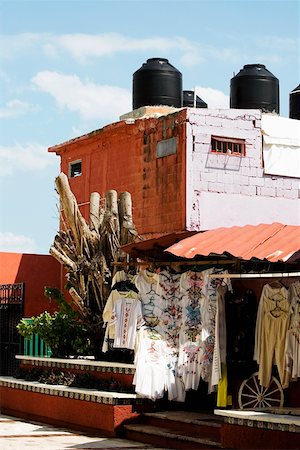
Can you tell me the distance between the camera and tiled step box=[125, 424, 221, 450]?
1084 cm

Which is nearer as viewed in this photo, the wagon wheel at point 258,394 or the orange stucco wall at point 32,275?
the wagon wheel at point 258,394

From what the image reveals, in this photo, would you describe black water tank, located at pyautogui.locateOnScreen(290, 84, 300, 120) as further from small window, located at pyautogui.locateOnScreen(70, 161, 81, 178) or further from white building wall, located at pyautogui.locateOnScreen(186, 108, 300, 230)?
small window, located at pyautogui.locateOnScreen(70, 161, 81, 178)

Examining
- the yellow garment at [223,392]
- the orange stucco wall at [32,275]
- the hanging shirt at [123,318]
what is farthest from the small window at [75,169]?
the yellow garment at [223,392]

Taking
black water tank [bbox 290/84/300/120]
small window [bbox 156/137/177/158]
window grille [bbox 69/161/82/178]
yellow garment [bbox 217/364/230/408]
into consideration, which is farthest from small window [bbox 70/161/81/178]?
yellow garment [bbox 217/364/230/408]

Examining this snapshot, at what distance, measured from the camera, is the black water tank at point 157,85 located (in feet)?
71.5

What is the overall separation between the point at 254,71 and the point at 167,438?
1330cm

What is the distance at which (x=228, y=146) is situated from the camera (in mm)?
19953

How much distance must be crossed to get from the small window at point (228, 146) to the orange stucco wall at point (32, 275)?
5.69 metres

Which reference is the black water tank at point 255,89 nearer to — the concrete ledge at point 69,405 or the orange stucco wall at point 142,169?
the orange stucco wall at point 142,169

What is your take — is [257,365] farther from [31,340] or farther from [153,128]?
[153,128]

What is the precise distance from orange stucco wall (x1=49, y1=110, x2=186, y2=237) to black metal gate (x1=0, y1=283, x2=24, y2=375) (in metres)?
3.25

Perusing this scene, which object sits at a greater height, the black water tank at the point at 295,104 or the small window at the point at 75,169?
the black water tank at the point at 295,104

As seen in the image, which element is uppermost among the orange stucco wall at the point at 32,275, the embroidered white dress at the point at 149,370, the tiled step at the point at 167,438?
the orange stucco wall at the point at 32,275

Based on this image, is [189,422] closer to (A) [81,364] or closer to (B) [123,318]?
(B) [123,318]
